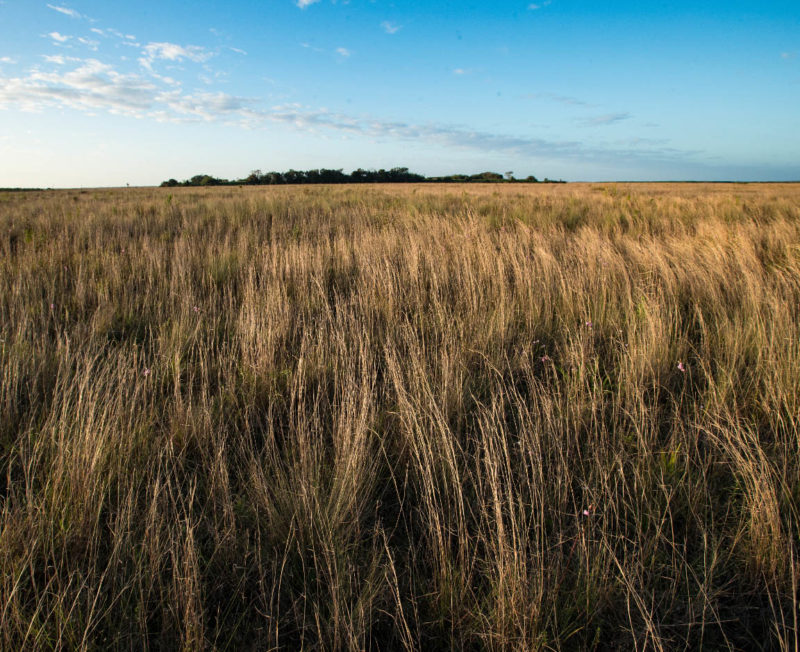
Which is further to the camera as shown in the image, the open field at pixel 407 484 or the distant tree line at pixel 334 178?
the distant tree line at pixel 334 178

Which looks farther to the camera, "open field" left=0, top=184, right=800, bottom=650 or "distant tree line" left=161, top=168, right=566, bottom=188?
"distant tree line" left=161, top=168, right=566, bottom=188

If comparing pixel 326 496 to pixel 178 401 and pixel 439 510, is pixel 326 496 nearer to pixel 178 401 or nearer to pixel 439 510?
pixel 439 510

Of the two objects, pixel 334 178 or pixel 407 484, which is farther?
pixel 334 178

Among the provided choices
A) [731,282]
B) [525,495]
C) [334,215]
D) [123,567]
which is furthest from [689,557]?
[334,215]

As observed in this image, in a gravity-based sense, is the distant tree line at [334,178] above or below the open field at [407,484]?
above

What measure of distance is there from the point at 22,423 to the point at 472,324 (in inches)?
108

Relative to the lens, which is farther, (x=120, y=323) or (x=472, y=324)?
(x=120, y=323)

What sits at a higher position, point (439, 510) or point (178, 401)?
point (178, 401)

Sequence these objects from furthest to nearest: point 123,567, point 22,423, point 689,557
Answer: point 22,423, point 689,557, point 123,567

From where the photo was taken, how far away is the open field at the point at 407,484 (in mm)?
1219

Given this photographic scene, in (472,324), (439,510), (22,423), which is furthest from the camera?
(472,324)

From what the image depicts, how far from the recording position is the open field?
122cm

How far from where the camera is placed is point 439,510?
159 centimetres

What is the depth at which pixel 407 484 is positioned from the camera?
6.09ft
